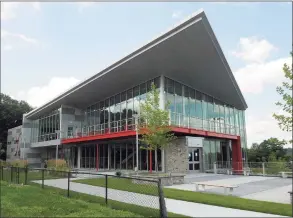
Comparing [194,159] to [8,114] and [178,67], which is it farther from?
[8,114]

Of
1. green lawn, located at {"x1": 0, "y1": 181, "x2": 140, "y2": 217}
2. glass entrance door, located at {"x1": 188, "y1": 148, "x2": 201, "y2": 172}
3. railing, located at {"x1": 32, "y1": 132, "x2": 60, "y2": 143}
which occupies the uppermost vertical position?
railing, located at {"x1": 32, "y1": 132, "x2": 60, "y2": 143}

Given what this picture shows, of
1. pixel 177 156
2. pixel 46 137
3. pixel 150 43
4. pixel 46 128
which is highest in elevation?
pixel 150 43

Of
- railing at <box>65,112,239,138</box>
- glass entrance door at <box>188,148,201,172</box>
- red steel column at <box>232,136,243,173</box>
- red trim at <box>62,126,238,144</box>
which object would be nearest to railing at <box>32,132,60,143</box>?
railing at <box>65,112,239,138</box>

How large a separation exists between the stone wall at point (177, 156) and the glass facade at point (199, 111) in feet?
5.65

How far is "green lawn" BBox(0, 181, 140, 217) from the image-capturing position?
822 centimetres

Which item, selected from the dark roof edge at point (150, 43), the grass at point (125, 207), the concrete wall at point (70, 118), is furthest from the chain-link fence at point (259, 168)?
the concrete wall at point (70, 118)

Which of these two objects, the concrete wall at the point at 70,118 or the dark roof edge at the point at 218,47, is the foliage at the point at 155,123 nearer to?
the dark roof edge at the point at 218,47

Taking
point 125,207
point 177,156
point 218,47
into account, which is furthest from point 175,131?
point 125,207

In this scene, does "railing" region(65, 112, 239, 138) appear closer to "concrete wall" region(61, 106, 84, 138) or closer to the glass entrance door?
"concrete wall" region(61, 106, 84, 138)

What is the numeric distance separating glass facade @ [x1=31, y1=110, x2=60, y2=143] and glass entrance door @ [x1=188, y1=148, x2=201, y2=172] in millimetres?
17808

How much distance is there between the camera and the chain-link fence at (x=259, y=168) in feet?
76.2

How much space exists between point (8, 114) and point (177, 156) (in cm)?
4254

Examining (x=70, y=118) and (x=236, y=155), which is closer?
(x=236, y=155)

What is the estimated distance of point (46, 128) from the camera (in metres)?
41.1
